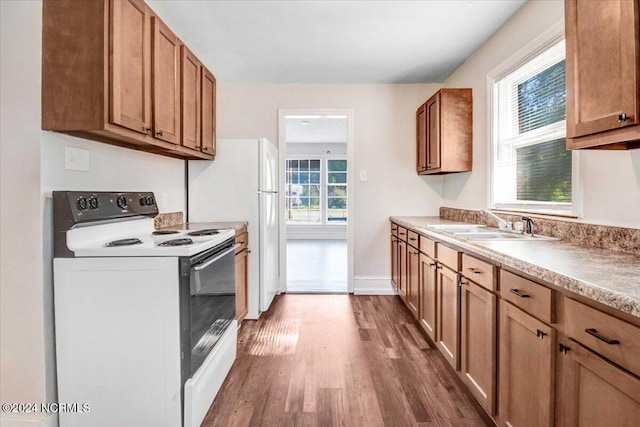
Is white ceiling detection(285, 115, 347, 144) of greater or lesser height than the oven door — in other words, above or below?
above

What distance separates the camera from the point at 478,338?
183 centimetres

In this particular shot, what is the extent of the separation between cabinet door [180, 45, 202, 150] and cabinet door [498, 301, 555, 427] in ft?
7.33

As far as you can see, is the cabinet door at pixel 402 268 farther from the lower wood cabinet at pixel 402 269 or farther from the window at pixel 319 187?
the window at pixel 319 187

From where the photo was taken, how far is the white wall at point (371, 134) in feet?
13.7

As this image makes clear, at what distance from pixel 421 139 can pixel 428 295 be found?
1.92m

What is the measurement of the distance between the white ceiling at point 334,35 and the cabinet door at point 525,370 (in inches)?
84.6

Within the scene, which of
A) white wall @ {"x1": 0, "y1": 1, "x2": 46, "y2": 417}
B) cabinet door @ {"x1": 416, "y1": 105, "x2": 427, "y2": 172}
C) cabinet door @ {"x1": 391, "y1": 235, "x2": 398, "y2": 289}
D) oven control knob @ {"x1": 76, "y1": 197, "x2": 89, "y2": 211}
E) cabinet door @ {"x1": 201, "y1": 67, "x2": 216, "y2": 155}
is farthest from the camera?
cabinet door @ {"x1": 391, "y1": 235, "x2": 398, "y2": 289}

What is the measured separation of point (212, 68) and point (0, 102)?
2.33 metres

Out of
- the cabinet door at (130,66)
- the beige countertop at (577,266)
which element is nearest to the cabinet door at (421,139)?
the beige countertop at (577,266)

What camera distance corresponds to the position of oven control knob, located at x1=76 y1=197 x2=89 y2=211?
1.71 m

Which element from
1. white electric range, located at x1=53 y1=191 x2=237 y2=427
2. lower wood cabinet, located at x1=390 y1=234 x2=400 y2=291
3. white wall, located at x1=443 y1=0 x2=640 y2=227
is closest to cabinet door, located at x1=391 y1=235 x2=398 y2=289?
lower wood cabinet, located at x1=390 y1=234 x2=400 y2=291

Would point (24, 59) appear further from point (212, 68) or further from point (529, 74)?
point (529, 74)

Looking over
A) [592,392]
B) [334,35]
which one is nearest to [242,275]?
[334,35]

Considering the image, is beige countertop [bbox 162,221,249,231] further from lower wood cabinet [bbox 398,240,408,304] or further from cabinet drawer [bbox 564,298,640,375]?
cabinet drawer [bbox 564,298,640,375]
